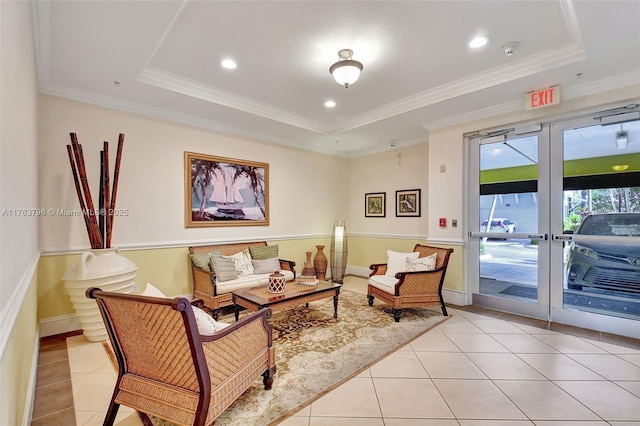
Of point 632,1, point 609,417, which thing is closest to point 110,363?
point 609,417

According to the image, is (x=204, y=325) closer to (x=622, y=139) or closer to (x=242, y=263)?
(x=242, y=263)

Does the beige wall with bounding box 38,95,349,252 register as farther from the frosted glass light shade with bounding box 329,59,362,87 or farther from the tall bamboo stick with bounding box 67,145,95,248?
the frosted glass light shade with bounding box 329,59,362,87

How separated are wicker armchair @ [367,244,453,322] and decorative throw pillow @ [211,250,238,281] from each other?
1.94 m

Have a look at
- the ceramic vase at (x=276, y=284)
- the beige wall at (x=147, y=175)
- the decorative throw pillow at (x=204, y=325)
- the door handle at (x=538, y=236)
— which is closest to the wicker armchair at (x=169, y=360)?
the decorative throw pillow at (x=204, y=325)

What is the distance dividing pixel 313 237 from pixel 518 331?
361 centimetres

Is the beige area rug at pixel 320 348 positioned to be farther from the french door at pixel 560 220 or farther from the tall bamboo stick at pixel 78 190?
the tall bamboo stick at pixel 78 190

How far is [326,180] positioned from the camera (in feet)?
20.5

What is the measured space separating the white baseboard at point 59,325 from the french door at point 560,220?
5126 mm

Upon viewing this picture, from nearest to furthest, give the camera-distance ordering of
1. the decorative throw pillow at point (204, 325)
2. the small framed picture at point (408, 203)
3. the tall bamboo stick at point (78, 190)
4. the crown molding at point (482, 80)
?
the decorative throw pillow at point (204, 325)
the crown molding at point (482, 80)
the tall bamboo stick at point (78, 190)
the small framed picture at point (408, 203)

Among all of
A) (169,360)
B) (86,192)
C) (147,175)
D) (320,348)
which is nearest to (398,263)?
(320,348)

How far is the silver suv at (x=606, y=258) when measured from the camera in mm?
3213

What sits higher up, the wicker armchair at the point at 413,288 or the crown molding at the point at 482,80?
the crown molding at the point at 482,80

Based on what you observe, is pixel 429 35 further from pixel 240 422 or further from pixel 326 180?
pixel 326 180

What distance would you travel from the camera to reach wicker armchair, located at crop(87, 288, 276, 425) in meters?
Answer: 1.59
